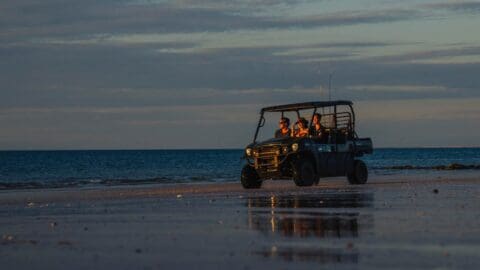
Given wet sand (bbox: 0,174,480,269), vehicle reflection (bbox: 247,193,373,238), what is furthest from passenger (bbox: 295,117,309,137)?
wet sand (bbox: 0,174,480,269)

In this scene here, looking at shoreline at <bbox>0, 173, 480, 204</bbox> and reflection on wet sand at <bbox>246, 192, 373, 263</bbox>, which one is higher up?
reflection on wet sand at <bbox>246, 192, 373, 263</bbox>

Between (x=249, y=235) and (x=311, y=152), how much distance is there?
46.0 feet

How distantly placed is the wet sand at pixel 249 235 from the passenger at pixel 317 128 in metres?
7.97

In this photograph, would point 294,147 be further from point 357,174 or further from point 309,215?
point 309,215

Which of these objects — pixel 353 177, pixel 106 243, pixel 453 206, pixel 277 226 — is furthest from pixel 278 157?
pixel 106 243

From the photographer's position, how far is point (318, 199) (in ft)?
58.2

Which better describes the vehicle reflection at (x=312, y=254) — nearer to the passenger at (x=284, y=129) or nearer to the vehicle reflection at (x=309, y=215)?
the vehicle reflection at (x=309, y=215)

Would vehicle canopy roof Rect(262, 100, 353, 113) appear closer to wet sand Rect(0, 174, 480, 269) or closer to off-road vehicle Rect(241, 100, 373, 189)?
off-road vehicle Rect(241, 100, 373, 189)

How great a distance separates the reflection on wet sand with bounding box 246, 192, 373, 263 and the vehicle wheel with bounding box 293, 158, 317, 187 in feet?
16.6

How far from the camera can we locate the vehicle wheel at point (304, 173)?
24.2 m

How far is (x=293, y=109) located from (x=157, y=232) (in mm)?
14564

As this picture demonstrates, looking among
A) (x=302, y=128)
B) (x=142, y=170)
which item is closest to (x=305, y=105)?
(x=302, y=128)

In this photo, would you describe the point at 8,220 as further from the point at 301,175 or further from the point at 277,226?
the point at 301,175

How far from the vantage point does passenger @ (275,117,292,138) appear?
82.8 ft
